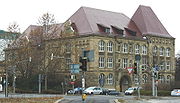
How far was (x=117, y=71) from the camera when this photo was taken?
8956 cm

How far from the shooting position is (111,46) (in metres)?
90.1

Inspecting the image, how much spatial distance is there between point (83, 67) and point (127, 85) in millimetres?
66782

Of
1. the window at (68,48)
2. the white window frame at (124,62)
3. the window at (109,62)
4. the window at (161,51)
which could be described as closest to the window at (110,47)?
the window at (109,62)

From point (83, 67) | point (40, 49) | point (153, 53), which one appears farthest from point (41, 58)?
point (83, 67)

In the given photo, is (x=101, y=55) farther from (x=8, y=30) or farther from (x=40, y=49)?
(x=8, y=30)

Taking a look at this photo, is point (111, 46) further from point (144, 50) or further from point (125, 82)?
point (144, 50)

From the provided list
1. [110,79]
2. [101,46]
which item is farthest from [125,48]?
[110,79]

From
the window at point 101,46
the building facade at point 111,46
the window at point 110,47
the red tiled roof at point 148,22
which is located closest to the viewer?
the building facade at point 111,46

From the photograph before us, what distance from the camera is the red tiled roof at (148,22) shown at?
98.1m

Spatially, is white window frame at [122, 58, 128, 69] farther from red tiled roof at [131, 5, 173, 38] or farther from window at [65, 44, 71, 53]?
window at [65, 44, 71, 53]

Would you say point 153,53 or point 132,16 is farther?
point 132,16

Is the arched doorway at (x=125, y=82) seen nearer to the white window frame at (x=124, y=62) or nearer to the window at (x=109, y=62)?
the white window frame at (x=124, y=62)

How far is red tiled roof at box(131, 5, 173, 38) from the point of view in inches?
3861

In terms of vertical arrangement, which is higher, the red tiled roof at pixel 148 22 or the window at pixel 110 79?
the red tiled roof at pixel 148 22
